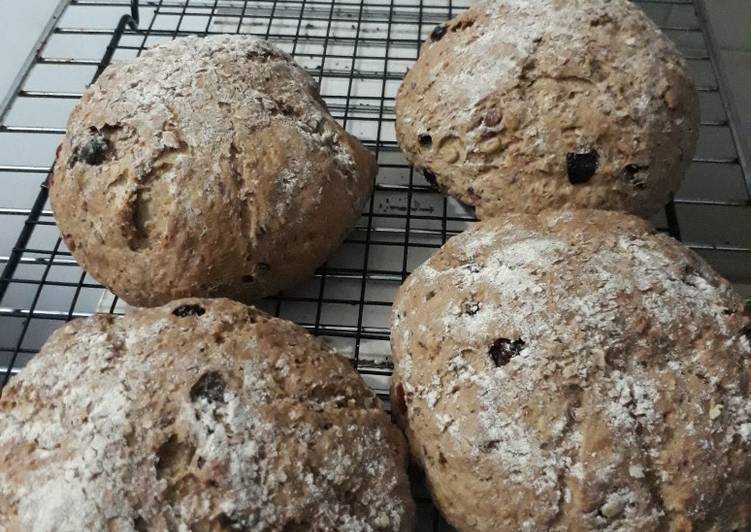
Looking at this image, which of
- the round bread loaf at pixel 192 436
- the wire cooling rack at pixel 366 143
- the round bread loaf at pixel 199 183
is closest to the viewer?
the round bread loaf at pixel 192 436

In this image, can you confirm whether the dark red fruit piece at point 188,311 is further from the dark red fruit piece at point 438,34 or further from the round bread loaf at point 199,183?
the dark red fruit piece at point 438,34

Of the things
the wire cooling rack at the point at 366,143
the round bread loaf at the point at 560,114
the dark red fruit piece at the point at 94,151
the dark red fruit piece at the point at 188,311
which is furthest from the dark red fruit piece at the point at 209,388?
the round bread loaf at the point at 560,114

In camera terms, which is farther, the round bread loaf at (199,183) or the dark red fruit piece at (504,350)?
the round bread loaf at (199,183)

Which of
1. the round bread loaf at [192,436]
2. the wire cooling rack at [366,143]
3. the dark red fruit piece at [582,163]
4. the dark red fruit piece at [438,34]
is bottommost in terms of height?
the wire cooling rack at [366,143]

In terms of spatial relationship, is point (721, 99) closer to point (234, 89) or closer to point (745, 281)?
point (745, 281)

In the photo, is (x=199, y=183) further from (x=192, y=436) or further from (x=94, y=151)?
(x=192, y=436)

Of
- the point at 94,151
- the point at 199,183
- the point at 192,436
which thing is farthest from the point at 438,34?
the point at 192,436

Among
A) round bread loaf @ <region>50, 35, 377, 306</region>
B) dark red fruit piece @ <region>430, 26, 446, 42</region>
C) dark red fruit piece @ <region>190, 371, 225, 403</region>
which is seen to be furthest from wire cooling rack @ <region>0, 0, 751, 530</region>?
dark red fruit piece @ <region>190, 371, 225, 403</region>
